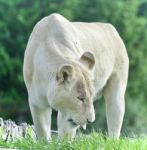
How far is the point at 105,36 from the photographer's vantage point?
38.7 feet

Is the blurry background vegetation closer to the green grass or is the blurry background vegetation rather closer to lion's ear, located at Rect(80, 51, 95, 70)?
lion's ear, located at Rect(80, 51, 95, 70)

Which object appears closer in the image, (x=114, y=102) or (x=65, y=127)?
(x=65, y=127)

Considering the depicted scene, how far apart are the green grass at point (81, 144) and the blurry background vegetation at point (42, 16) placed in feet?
86.1

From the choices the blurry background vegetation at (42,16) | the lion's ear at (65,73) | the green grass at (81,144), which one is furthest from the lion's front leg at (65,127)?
the blurry background vegetation at (42,16)

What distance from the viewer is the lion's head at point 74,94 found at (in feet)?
31.0

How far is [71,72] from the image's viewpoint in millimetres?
9492

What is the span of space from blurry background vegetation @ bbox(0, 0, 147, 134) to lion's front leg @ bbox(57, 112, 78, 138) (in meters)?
26.0

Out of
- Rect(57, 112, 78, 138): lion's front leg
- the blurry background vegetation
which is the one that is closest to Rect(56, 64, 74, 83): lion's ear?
Rect(57, 112, 78, 138): lion's front leg

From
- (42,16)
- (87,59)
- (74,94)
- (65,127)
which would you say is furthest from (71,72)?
(42,16)

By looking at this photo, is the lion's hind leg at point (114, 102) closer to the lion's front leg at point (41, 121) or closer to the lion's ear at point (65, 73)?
the lion's front leg at point (41, 121)

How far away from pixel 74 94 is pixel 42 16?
31.0m

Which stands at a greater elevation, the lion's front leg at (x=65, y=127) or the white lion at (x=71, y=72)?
the white lion at (x=71, y=72)

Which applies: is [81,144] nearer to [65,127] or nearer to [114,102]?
[65,127]

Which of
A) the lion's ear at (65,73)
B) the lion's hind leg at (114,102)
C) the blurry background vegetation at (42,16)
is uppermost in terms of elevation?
the lion's ear at (65,73)
